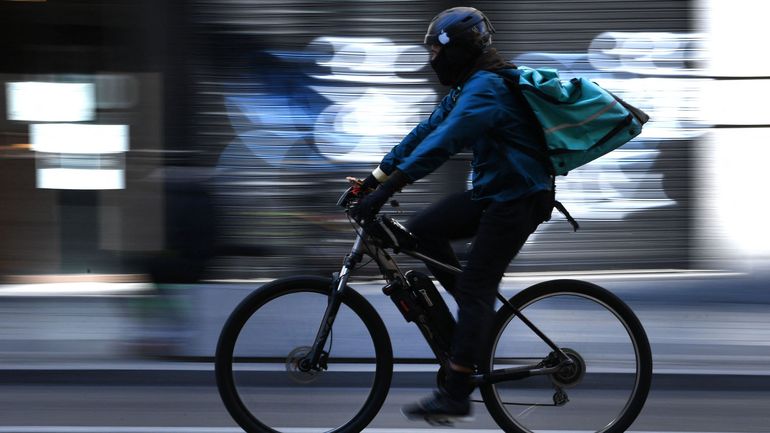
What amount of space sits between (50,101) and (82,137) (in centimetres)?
34

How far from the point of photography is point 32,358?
554 cm

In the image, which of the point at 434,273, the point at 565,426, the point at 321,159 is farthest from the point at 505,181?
the point at 321,159

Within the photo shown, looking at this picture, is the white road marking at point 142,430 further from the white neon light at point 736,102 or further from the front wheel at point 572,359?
the white neon light at point 736,102

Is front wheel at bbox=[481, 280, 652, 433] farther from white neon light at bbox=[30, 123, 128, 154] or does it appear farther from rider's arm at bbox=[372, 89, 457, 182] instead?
white neon light at bbox=[30, 123, 128, 154]

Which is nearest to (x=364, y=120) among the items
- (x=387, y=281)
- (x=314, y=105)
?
(x=314, y=105)

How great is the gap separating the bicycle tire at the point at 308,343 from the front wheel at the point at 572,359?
16.8 inches

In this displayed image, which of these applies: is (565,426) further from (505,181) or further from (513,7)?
(513,7)

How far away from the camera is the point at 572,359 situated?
393 cm

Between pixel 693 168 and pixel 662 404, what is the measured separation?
2092 millimetres

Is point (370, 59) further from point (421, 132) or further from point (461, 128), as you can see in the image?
point (461, 128)

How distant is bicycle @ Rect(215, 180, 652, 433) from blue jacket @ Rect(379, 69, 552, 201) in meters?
0.34

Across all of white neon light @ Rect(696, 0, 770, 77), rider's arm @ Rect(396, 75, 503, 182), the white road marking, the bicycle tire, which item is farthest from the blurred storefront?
rider's arm @ Rect(396, 75, 503, 182)

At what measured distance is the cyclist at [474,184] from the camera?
11.7 feet

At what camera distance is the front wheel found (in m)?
3.87
